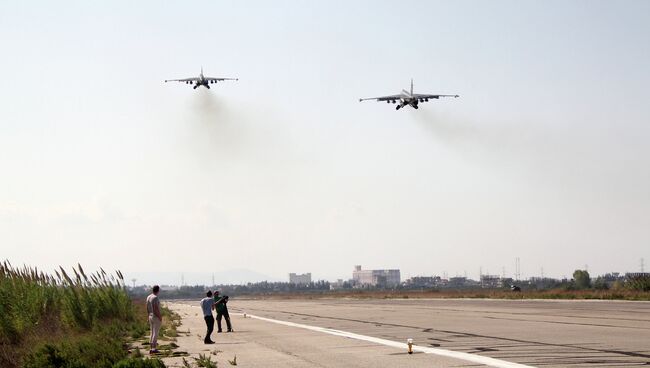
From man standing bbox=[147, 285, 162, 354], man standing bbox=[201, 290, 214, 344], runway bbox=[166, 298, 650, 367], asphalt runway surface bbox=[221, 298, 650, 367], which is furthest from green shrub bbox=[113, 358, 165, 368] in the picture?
man standing bbox=[201, 290, 214, 344]

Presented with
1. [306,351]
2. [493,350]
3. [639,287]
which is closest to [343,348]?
[306,351]

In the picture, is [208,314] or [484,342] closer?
[484,342]

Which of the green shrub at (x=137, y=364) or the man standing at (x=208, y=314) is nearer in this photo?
the green shrub at (x=137, y=364)

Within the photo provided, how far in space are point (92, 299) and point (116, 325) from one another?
1.66 metres

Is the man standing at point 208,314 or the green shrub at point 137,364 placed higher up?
the man standing at point 208,314

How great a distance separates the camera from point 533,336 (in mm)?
22797

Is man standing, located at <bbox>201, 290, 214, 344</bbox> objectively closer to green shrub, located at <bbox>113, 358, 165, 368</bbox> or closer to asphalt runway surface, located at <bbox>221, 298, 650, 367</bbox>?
asphalt runway surface, located at <bbox>221, 298, 650, 367</bbox>

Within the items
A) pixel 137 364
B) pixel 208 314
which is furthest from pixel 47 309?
pixel 137 364

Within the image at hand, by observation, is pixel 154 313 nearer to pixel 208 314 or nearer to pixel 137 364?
pixel 208 314

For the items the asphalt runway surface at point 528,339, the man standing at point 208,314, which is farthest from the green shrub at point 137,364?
the man standing at point 208,314

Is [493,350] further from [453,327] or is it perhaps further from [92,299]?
[92,299]

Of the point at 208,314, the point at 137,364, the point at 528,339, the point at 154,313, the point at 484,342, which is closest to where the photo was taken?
the point at 137,364

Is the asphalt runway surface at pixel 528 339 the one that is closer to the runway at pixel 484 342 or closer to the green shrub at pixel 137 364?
the runway at pixel 484 342

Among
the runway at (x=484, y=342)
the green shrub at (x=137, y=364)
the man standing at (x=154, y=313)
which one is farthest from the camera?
the man standing at (x=154, y=313)
